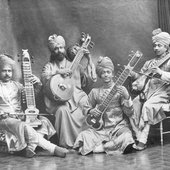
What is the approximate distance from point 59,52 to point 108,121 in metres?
1.44

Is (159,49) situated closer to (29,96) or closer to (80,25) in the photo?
(80,25)

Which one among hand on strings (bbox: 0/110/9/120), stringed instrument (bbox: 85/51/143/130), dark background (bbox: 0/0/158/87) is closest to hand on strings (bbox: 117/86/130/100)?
stringed instrument (bbox: 85/51/143/130)

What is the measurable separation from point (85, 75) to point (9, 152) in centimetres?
179

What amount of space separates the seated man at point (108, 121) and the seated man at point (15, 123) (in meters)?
0.47

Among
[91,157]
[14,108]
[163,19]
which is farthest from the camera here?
[163,19]

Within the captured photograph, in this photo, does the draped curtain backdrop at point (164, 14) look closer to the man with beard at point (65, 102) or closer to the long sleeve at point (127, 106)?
the man with beard at point (65, 102)

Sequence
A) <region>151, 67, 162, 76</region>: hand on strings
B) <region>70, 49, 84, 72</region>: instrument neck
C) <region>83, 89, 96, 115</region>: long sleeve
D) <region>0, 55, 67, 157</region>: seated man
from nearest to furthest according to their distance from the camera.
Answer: <region>0, 55, 67, 157</region>: seated man, <region>151, 67, 162, 76</region>: hand on strings, <region>83, 89, 96, 115</region>: long sleeve, <region>70, 49, 84, 72</region>: instrument neck

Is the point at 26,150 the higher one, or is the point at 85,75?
the point at 85,75

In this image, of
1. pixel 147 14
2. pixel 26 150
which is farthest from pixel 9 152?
pixel 147 14

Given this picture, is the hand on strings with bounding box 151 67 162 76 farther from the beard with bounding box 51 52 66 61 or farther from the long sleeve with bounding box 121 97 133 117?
the beard with bounding box 51 52 66 61

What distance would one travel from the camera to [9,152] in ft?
27.1

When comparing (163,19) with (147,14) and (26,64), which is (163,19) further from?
(26,64)

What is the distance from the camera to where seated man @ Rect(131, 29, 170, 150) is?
7973 millimetres

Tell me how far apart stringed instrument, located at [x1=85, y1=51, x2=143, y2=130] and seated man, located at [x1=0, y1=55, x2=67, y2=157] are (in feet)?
2.17
